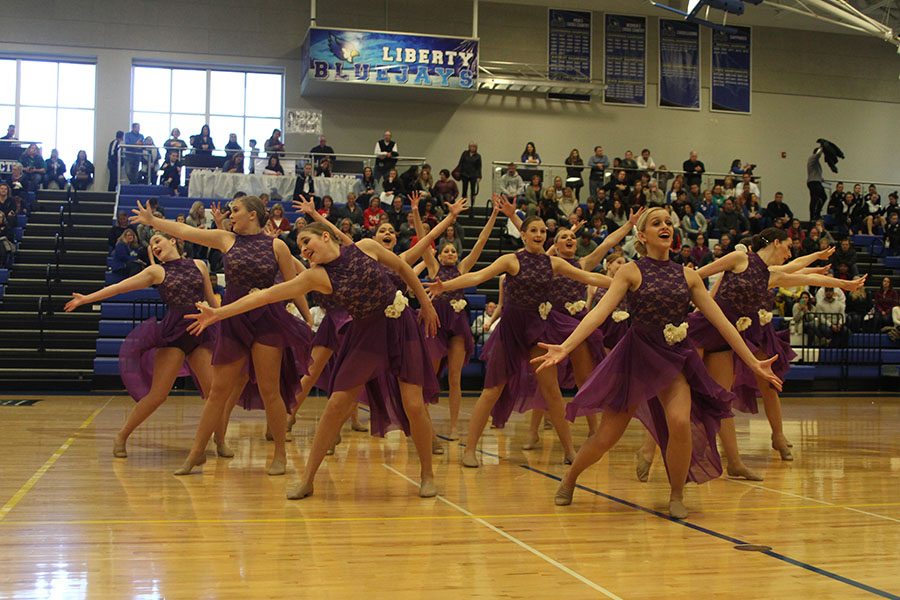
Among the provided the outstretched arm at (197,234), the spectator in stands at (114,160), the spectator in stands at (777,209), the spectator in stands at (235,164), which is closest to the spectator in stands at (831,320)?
the spectator in stands at (777,209)

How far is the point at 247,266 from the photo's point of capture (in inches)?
237

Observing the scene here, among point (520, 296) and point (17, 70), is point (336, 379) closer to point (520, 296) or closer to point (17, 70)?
point (520, 296)

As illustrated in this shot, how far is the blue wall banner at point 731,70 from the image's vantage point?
22.7 metres

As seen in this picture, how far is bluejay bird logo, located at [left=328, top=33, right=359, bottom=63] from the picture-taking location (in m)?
19.1

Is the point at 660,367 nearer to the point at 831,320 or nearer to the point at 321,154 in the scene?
the point at 831,320

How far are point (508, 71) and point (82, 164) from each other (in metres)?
9.34

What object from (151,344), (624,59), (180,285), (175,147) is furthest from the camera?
(624,59)

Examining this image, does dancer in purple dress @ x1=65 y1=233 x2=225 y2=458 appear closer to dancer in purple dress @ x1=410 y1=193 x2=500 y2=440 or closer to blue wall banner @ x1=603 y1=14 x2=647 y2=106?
dancer in purple dress @ x1=410 y1=193 x2=500 y2=440

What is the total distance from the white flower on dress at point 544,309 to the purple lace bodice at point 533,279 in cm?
3

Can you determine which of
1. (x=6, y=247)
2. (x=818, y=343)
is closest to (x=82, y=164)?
(x=6, y=247)

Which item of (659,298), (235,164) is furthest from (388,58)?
(659,298)

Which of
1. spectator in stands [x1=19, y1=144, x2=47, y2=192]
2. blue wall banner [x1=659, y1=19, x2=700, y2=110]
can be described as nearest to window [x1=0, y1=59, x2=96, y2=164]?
spectator in stands [x1=19, y1=144, x2=47, y2=192]

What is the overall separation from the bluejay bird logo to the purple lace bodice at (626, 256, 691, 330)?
15.2 metres

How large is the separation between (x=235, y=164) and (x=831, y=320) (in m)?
10.2
